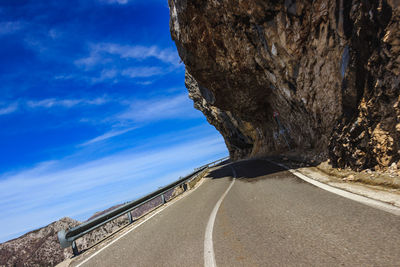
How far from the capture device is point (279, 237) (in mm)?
3562

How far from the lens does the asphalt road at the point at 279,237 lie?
2.72 m

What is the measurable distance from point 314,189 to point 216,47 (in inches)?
524

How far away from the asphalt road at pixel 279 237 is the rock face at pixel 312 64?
8.03 feet

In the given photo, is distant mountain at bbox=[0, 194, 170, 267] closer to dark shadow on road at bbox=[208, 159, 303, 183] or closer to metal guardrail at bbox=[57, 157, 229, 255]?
metal guardrail at bbox=[57, 157, 229, 255]

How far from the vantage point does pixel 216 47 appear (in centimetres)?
1616

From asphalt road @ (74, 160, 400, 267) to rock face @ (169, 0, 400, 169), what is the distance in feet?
8.03

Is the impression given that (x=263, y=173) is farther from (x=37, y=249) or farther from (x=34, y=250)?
(x=34, y=250)

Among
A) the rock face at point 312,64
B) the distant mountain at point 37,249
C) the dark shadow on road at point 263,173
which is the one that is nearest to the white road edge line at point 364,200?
the rock face at point 312,64

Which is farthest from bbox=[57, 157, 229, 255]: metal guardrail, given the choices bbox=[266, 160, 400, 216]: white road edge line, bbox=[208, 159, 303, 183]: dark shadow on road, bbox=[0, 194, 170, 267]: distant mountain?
bbox=[266, 160, 400, 216]: white road edge line

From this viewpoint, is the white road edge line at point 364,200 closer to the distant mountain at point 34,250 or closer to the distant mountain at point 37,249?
the distant mountain at point 37,249

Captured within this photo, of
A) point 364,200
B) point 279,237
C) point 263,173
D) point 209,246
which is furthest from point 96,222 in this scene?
point 263,173

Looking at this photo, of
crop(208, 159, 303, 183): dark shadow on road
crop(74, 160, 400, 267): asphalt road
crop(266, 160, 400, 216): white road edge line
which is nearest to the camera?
crop(74, 160, 400, 267): asphalt road

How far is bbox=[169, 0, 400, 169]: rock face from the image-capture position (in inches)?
208

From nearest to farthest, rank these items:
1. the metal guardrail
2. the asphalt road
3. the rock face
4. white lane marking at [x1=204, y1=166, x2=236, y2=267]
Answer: the asphalt road < white lane marking at [x1=204, y1=166, x2=236, y2=267] < the rock face < the metal guardrail
